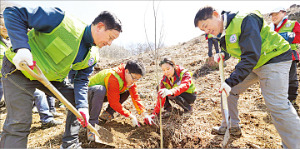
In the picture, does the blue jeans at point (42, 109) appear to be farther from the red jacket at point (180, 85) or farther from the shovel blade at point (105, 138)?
the red jacket at point (180, 85)

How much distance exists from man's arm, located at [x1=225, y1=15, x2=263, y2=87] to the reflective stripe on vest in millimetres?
1743

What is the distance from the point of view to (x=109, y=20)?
175 cm

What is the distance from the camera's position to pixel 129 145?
2.20 meters

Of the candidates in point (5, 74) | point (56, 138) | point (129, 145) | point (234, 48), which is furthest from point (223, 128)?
point (5, 74)

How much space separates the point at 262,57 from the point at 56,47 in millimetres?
2221

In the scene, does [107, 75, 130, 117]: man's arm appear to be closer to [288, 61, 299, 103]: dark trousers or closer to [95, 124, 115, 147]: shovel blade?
[95, 124, 115, 147]: shovel blade

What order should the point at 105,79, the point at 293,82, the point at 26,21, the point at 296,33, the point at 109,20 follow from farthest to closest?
the point at 296,33 < the point at 293,82 < the point at 105,79 < the point at 109,20 < the point at 26,21

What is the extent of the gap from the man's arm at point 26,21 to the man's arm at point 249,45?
1.89 m

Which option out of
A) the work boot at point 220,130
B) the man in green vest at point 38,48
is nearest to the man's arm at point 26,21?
the man in green vest at point 38,48

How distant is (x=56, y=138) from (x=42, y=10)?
1.85m

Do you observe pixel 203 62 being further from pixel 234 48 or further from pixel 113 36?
pixel 113 36

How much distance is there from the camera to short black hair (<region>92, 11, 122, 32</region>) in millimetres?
1755

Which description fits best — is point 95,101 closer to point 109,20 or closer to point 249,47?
point 109,20

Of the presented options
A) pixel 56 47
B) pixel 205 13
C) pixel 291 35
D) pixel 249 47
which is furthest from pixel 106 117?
pixel 291 35
